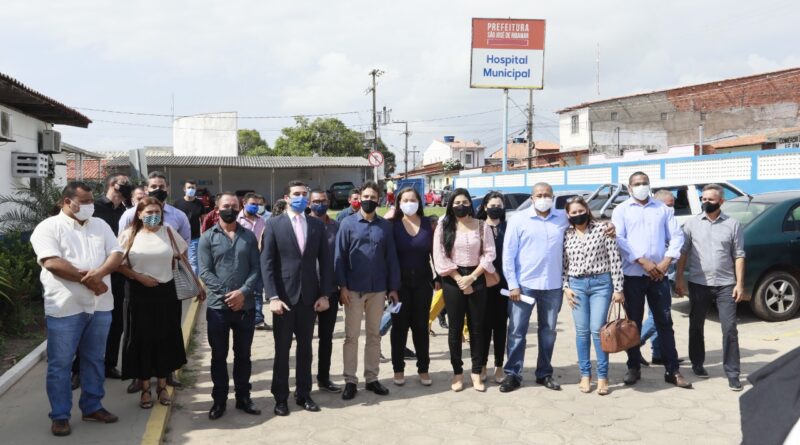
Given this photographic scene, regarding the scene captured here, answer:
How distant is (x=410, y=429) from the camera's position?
484cm

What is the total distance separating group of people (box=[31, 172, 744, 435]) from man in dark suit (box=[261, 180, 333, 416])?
0.04ft

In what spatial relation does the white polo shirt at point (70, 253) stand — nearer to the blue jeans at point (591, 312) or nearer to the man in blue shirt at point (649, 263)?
the blue jeans at point (591, 312)

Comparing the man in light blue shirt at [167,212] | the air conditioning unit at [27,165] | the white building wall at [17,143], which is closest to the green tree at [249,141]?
the white building wall at [17,143]

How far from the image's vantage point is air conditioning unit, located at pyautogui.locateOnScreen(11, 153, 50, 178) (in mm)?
13141

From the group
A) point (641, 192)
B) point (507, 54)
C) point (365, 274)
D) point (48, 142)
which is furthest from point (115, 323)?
point (507, 54)

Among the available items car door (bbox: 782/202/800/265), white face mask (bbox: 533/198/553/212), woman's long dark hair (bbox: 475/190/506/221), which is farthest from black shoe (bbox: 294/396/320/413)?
car door (bbox: 782/202/800/265)

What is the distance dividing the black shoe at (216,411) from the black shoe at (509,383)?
7.97 ft

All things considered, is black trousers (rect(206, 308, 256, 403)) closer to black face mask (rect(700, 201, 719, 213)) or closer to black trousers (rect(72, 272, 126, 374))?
black trousers (rect(72, 272, 126, 374))

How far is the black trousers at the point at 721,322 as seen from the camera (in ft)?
18.4

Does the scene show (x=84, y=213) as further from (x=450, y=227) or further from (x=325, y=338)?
(x=450, y=227)

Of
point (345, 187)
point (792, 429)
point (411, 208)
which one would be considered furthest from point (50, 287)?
point (345, 187)

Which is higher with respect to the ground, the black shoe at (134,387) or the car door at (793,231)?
the car door at (793,231)

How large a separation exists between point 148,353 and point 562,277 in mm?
3642

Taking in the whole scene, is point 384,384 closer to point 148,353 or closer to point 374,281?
point 374,281
